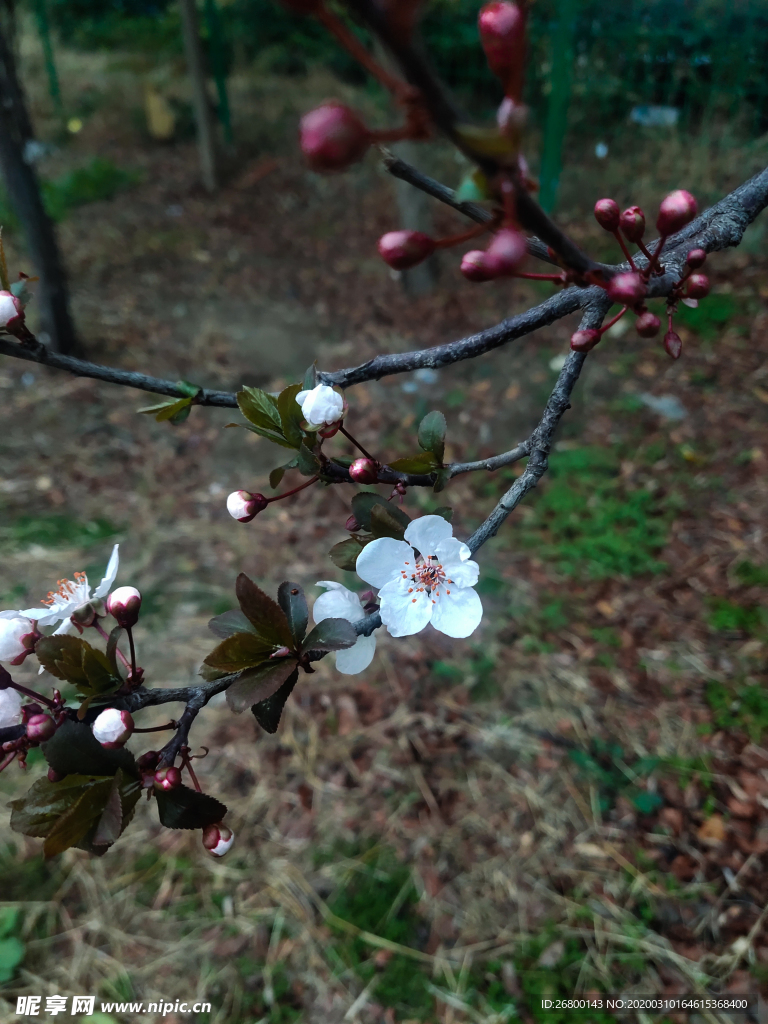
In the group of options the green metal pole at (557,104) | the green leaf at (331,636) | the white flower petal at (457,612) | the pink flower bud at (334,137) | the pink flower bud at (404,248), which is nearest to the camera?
the pink flower bud at (334,137)

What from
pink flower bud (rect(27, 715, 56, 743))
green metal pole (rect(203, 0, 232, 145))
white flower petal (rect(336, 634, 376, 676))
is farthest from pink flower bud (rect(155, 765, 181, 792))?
green metal pole (rect(203, 0, 232, 145))

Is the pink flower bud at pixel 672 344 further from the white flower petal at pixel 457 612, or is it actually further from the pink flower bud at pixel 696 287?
the white flower petal at pixel 457 612

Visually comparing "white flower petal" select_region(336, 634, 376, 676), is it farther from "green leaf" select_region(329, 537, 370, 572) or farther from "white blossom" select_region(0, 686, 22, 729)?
"white blossom" select_region(0, 686, 22, 729)

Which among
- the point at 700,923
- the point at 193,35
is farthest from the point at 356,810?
the point at 193,35

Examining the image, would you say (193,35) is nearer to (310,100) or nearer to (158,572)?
(310,100)

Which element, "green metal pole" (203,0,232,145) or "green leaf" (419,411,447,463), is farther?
"green metal pole" (203,0,232,145)

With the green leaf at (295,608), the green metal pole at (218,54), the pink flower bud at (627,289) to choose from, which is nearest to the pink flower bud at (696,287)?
the pink flower bud at (627,289)

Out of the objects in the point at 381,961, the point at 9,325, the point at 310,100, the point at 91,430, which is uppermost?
the point at 9,325

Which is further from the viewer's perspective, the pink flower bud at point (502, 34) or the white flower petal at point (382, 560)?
the white flower petal at point (382, 560)
